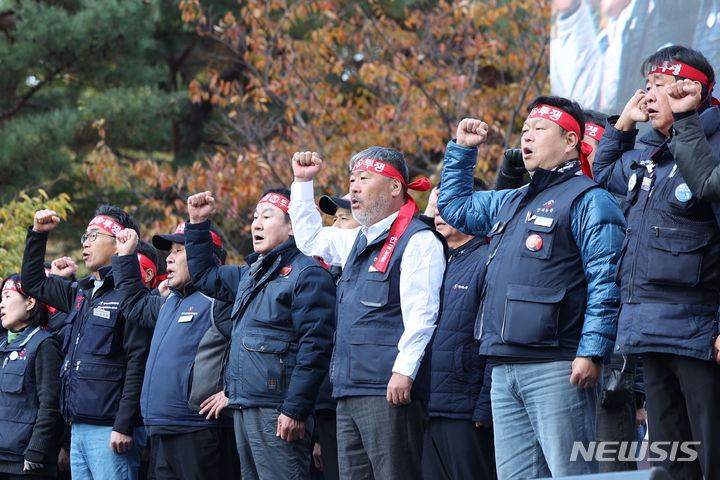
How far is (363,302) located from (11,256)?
21.9 feet

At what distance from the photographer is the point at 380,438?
4730mm

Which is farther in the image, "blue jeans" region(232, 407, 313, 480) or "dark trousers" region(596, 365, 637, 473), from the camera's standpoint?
"blue jeans" region(232, 407, 313, 480)

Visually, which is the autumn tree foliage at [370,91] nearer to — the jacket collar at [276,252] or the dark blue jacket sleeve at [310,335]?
the jacket collar at [276,252]

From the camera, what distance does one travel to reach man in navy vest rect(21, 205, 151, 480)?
6.50 meters

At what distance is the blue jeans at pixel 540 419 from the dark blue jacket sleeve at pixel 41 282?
4.28 meters

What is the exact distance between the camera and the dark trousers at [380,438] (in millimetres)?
4711

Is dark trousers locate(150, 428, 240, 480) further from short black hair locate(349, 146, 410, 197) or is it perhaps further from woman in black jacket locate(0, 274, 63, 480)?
short black hair locate(349, 146, 410, 197)

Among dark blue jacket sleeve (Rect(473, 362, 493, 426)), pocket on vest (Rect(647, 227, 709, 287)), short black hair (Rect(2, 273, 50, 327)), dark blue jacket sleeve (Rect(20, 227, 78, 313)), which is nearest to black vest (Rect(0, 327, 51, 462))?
short black hair (Rect(2, 273, 50, 327))

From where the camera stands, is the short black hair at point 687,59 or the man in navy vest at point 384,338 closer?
the short black hair at point 687,59

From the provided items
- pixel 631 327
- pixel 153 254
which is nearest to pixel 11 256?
pixel 153 254

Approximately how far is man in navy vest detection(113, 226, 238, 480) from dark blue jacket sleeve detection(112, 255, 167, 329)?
19cm

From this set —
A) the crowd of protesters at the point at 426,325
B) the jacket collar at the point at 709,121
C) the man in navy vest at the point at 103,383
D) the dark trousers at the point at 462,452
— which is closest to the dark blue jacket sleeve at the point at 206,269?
the crowd of protesters at the point at 426,325

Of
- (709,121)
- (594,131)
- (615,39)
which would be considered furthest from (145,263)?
(709,121)

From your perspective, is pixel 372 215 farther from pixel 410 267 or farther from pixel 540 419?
pixel 540 419
